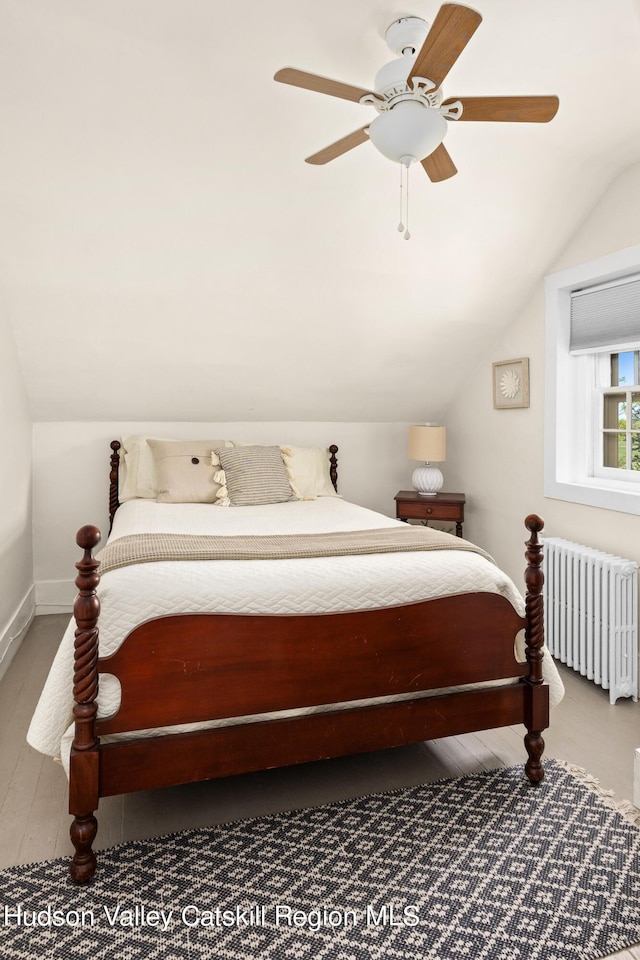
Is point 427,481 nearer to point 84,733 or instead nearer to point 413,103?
point 413,103

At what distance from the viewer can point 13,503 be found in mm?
3373

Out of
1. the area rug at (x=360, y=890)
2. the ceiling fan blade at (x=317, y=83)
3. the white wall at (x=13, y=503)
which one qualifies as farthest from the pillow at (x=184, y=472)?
the ceiling fan blade at (x=317, y=83)

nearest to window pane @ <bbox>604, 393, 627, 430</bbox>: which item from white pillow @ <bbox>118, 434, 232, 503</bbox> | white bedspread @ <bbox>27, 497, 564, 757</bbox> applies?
white bedspread @ <bbox>27, 497, 564, 757</bbox>

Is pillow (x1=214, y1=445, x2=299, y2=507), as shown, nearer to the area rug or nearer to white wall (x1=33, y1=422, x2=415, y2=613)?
white wall (x1=33, y1=422, x2=415, y2=613)

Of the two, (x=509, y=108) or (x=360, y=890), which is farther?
(x=509, y=108)

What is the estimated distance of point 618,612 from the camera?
276 cm

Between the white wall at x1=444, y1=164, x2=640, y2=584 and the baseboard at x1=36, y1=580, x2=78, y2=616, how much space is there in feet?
9.02

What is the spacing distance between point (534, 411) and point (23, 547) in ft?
10.2

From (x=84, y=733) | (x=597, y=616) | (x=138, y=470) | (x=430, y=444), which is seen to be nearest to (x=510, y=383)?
(x=430, y=444)

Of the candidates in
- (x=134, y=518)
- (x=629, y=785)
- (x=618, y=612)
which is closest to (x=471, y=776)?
(x=629, y=785)

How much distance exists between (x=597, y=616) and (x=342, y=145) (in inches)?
88.0

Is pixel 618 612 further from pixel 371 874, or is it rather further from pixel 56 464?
pixel 56 464

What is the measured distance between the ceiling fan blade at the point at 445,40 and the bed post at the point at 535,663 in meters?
1.37

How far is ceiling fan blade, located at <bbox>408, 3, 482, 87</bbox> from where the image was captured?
1459 mm
